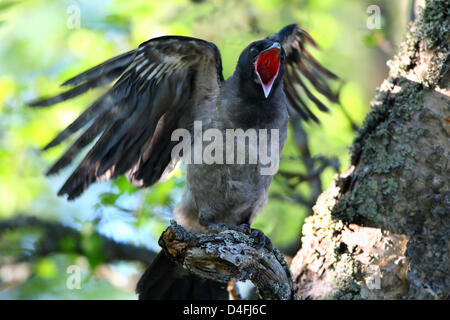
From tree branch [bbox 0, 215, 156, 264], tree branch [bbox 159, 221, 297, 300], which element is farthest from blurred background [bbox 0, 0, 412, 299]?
tree branch [bbox 159, 221, 297, 300]

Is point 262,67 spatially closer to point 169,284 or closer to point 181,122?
point 181,122

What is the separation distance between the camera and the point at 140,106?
174 inches

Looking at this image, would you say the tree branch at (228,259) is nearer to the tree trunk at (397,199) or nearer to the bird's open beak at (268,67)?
the tree trunk at (397,199)

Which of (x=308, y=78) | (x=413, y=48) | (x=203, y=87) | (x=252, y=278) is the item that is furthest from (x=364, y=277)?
(x=308, y=78)

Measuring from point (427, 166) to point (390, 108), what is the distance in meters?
0.58

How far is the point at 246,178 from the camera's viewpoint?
4.58 meters

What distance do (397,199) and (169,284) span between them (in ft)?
7.68

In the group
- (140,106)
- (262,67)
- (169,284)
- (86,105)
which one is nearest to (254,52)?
(262,67)

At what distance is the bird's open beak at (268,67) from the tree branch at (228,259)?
5.34 feet

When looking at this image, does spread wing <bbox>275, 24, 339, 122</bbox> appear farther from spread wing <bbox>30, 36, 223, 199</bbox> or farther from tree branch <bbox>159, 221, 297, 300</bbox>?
tree branch <bbox>159, 221, 297, 300</bbox>

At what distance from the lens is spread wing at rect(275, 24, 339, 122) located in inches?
215

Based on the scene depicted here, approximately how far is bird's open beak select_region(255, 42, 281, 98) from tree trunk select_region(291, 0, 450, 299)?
0.98 metres

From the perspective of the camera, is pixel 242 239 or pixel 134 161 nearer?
pixel 242 239
